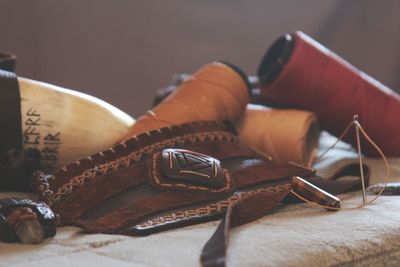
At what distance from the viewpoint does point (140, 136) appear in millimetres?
968

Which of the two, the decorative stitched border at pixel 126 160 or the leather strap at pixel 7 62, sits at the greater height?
the leather strap at pixel 7 62

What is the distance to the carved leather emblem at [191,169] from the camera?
0.86m

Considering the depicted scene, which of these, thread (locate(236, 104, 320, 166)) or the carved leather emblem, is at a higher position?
the carved leather emblem

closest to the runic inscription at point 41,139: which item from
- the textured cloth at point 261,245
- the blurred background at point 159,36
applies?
the textured cloth at point 261,245

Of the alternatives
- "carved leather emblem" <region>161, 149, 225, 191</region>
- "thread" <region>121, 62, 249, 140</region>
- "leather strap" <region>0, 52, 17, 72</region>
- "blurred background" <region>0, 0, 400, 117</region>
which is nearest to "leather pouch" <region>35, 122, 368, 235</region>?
"carved leather emblem" <region>161, 149, 225, 191</region>

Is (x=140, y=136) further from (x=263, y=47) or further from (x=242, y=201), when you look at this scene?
(x=263, y=47)

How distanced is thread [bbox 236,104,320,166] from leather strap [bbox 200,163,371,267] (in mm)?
Answer: 171

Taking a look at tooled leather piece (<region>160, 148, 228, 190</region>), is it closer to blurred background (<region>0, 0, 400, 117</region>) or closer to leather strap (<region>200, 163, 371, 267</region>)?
leather strap (<region>200, 163, 371, 267</region>)

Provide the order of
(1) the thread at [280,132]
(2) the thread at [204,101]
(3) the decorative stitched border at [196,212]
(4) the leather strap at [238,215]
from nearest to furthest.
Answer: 1. (4) the leather strap at [238,215]
2. (3) the decorative stitched border at [196,212]
3. (2) the thread at [204,101]
4. (1) the thread at [280,132]

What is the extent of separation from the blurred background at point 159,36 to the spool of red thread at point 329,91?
699 millimetres

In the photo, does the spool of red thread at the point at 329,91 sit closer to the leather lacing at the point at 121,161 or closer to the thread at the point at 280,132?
the thread at the point at 280,132

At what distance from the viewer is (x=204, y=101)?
46.1 inches

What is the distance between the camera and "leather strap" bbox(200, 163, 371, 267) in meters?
0.64

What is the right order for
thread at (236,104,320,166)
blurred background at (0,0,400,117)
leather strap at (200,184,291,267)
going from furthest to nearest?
blurred background at (0,0,400,117), thread at (236,104,320,166), leather strap at (200,184,291,267)
